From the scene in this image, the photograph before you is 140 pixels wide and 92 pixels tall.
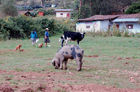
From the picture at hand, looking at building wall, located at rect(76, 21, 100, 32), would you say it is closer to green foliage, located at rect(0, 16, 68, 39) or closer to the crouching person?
green foliage, located at rect(0, 16, 68, 39)

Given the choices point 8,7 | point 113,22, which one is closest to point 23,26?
point 113,22

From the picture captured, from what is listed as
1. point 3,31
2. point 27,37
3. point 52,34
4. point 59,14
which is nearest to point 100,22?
point 52,34

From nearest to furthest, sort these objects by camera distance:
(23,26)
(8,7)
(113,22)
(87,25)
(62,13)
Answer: (23,26)
(113,22)
(87,25)
(8,7)
(62,13)

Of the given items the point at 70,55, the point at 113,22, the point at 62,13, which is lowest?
the point at 70,55

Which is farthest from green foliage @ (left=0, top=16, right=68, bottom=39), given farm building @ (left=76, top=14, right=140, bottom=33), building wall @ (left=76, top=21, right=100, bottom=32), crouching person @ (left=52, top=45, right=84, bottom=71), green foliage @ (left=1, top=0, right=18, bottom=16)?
green foliage @ (left=1, top=0, right=18, bottom=16)

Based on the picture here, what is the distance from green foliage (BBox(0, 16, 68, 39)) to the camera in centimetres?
3618

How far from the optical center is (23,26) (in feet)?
128

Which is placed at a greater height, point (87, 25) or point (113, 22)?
point (113, 22)

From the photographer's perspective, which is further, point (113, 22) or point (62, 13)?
point (62, 13)

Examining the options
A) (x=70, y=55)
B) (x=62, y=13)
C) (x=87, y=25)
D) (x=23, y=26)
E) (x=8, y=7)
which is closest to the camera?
(x=70, y=55)

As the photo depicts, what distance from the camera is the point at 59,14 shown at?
77.4 m

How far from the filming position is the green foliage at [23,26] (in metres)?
36.2

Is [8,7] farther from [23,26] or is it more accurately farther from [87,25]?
[23,26]

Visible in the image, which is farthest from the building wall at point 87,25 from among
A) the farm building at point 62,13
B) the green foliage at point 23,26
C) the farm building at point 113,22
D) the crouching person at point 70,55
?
the crouching person at point 70,55
